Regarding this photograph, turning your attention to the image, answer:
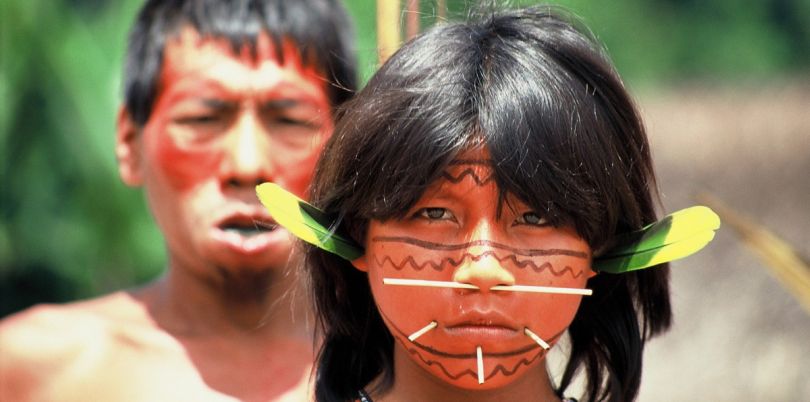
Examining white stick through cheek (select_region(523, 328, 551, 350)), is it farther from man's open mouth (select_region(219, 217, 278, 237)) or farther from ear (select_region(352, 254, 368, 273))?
man's open mouth (select_region(219, 217, 278, 237))

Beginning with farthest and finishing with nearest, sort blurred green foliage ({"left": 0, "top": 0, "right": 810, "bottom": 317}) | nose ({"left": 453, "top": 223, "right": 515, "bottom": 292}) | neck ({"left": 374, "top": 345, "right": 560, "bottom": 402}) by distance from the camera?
blurred green foliage ({"left": 0, "top": 0, "right": 810, "bottom": 317})
neck ({"left": 374, "top": 345, "right": 560, "bottom": 402})
nose ({"left": 453, "top": 223, "right": 515, "bottom": 292})

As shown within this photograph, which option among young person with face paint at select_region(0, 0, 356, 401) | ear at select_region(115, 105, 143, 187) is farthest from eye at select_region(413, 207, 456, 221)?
ear at select_region(115, 105, 143, 187)

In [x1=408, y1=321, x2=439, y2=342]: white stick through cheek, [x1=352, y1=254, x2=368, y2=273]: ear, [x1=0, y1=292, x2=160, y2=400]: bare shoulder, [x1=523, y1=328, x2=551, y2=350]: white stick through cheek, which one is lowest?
[x1=0, y1=292, x2=160, y2=400]: bare shoulder

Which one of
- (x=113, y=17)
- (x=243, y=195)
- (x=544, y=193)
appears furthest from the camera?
(x=113, y=17)

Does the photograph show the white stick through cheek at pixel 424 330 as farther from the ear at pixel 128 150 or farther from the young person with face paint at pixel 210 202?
the ear at pixel 128 150

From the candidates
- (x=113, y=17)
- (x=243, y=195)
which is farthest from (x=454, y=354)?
(x=113, y=17)

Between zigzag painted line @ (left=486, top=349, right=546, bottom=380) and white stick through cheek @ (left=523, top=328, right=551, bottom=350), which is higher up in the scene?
white stick through cheek @ (left=523, top=328, right=551, bottom=350)

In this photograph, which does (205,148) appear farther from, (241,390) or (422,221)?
(422,221)

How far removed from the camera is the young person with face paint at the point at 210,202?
2.14 metres

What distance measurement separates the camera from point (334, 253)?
1.58m

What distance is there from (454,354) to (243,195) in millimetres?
785

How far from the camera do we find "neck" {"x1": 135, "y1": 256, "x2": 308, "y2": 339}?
7.20ft

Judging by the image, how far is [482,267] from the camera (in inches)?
54.0

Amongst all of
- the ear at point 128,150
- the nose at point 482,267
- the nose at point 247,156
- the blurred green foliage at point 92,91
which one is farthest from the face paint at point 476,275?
the blurred green foliage at point 92,91
